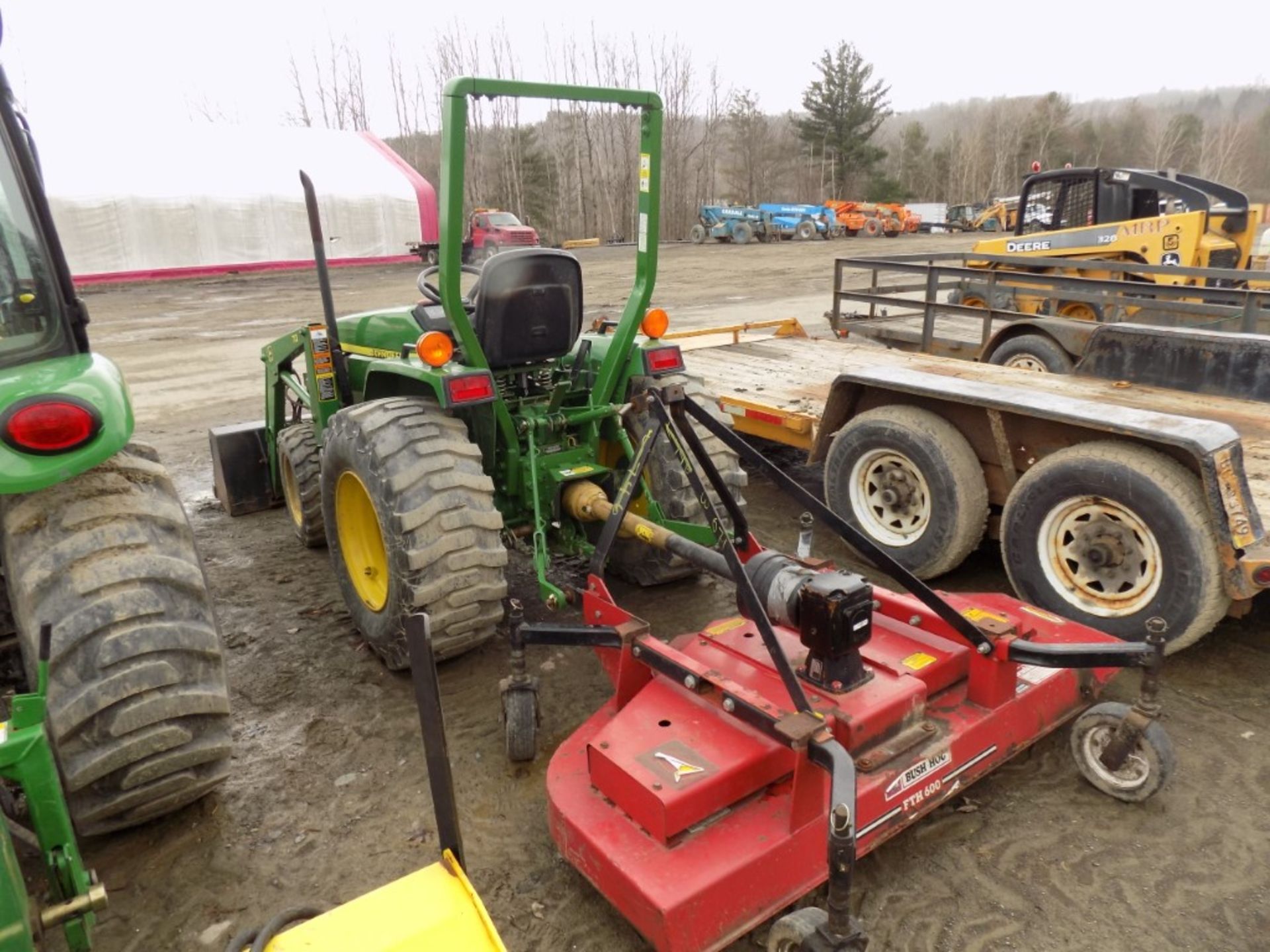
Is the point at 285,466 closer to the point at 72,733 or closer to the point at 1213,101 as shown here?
the point at 72,733

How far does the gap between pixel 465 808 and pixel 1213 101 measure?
4439 inches

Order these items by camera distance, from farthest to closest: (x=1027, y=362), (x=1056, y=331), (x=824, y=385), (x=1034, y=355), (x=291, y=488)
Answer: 1. (x=1027, y=362)
2. (x=1034, y=355)
3. (x=1056, y=331)
4. (x=824, y=385)
5. (x=291, y=488)

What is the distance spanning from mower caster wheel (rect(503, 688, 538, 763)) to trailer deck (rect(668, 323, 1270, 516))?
102 inches

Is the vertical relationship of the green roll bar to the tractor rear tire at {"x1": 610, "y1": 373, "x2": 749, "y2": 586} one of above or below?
above

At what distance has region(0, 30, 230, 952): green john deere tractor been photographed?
2330 mm

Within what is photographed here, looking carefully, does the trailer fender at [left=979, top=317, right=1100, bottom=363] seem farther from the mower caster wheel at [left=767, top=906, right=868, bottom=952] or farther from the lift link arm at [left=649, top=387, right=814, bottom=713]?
the mower caster wheel at [left=767, top=906, right=868, bottom=952]

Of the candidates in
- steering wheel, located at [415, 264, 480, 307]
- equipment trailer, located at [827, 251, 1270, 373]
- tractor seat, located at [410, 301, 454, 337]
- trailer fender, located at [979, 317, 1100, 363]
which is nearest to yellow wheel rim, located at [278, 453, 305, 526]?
tractor seat, located at [410, 301, 454, 337]

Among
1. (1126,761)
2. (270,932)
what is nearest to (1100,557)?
(1126,761)

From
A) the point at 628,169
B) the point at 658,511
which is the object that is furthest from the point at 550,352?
the point at 628,169

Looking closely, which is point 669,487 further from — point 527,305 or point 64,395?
point 64,395

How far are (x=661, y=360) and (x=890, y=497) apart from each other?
57.4 inches

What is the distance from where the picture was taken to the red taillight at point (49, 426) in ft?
7.52

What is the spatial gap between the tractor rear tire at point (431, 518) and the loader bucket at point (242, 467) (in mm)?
2413

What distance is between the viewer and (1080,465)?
3.67m
